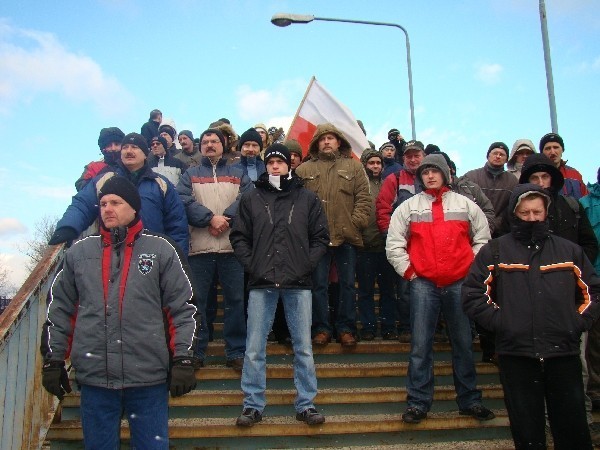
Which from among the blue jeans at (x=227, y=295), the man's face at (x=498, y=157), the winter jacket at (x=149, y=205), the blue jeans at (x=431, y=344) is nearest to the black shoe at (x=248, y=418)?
the blue jeans at (x=227, y=295)

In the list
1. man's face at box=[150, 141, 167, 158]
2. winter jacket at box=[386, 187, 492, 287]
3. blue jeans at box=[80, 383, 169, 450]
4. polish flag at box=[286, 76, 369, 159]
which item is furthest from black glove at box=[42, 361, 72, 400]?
polish flag at box=[286, 76, 369, 159]

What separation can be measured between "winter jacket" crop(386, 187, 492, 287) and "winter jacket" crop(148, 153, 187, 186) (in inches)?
134

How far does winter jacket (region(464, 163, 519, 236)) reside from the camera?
589cm

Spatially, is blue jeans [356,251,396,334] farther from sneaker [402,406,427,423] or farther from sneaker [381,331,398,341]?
sneaker [402,406,427,423]

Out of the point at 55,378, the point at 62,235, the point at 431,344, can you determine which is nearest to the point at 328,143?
the point at 431,344

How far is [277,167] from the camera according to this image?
4863 mm

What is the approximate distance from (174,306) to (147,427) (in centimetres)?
68

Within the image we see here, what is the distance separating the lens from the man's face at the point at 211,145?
5.61 m

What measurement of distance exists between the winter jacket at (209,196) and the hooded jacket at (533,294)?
7.51 ft

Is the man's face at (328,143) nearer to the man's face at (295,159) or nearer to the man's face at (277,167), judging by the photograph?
the man's face at (295,159)

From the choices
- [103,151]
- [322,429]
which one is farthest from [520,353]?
[103,151]

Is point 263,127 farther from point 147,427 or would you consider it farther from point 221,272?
point 147,427

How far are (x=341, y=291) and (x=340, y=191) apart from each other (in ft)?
3.22

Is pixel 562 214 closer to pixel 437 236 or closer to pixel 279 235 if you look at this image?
pixel 437 236
